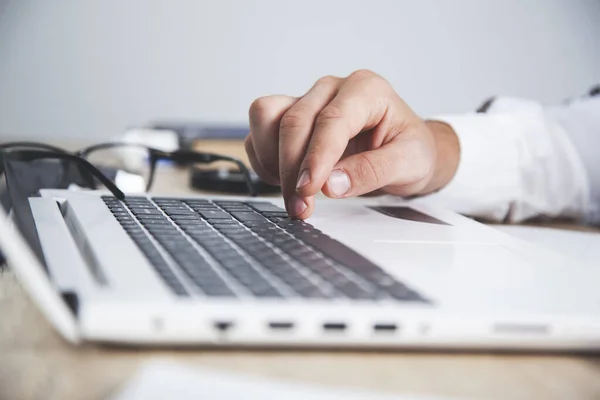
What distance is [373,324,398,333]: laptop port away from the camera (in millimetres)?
A: 264

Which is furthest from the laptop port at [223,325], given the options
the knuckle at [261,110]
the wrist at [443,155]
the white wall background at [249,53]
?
the white wall background at [249,53]

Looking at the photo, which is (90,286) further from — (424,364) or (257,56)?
(257,56)

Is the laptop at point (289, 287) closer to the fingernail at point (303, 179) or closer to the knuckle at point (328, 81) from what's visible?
the fingernail at point (303, 179)

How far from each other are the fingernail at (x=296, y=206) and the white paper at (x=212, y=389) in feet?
0.80

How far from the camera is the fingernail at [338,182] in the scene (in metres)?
0.49

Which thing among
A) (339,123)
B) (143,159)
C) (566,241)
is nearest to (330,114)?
(339,123)

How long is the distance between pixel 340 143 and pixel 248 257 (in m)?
0.18

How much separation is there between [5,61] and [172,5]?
23.9 inches

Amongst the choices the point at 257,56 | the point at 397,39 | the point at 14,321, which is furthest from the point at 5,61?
the point at 14,321

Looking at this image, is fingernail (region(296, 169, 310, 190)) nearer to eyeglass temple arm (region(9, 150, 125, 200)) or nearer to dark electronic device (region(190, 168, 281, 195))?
eyeglass temple arm (region(9, 150, 125, 200))

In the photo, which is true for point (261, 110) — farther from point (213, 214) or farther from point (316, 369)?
point (316, 369)

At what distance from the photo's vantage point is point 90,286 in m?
0.26

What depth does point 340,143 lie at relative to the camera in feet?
1.59

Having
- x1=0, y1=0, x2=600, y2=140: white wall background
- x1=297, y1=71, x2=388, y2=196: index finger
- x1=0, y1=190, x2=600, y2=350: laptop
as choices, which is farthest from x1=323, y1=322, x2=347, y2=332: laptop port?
x1=0, y1=0, x2=600, y2=140: white wall background
